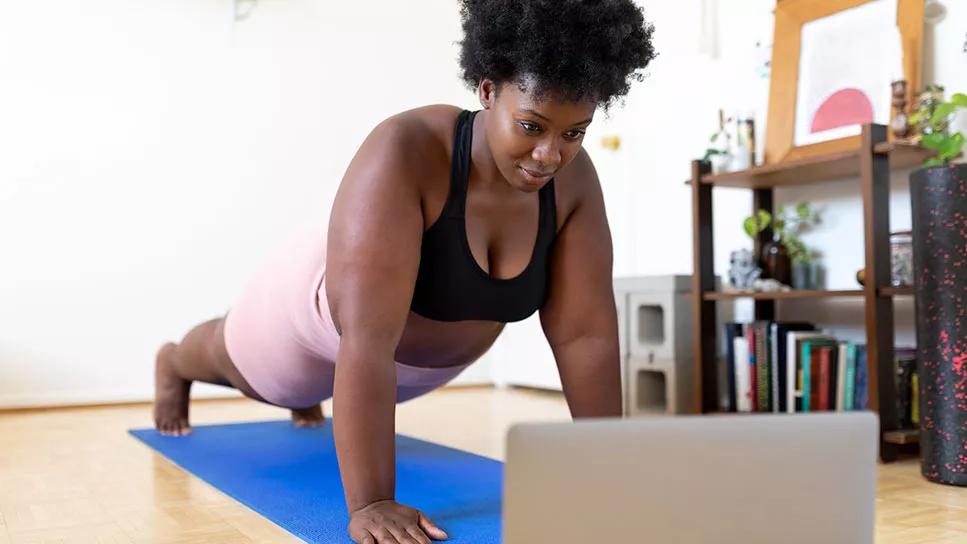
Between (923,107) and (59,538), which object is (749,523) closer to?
(59,538)

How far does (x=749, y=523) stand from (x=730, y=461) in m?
0.07

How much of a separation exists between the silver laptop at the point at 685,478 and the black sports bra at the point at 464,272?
681 mm

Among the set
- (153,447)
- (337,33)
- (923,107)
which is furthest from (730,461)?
(337,33)

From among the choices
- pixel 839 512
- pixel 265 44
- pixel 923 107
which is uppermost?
pixel 265 44

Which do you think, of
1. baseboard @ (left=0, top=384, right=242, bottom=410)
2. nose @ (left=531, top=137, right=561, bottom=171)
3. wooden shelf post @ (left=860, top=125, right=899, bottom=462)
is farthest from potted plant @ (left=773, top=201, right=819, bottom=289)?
baseboard @ (left=0, top=384, right=242, bottom=410)

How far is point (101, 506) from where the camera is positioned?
1646 mm

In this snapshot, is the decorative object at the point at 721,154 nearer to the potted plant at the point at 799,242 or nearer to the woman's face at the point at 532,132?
the potted plant at the point at 799,242

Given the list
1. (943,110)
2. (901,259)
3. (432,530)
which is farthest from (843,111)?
(432,530)

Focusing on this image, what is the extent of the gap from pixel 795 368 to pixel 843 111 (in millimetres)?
792

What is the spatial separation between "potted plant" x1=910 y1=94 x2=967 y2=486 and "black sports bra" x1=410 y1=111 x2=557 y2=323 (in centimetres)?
92

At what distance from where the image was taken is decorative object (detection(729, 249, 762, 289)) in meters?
2.83

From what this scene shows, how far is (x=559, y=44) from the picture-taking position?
1253mm

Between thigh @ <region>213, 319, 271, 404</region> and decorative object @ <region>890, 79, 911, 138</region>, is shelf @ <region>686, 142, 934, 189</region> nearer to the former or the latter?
decorative object @ <region>890, 79, 911, 138</region>

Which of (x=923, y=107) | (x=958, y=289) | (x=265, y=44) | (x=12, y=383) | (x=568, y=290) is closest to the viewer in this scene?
(x=568, y=290)
